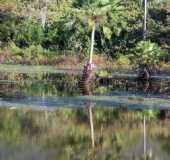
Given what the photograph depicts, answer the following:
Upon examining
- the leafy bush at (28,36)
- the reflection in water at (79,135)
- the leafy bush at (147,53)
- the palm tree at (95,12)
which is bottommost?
the reflection in water at (79,135)

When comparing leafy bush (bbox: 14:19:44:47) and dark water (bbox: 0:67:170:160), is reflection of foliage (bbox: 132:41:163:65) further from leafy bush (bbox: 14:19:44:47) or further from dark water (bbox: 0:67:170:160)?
leafy bush (bbox: 14:19:44:47)

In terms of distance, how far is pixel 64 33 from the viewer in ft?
225

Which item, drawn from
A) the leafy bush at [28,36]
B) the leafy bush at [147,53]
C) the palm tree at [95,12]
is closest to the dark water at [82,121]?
the palm tree at [95,12]

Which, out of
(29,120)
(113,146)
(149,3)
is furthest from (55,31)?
(113,146)

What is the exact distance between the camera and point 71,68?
5931 cm

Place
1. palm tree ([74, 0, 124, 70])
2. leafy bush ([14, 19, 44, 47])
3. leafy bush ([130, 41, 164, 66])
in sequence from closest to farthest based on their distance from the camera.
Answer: palm tree ([74, 0, 124, 70]) → leafy bush ([130, 41, 164, 66]) → leafy bush ([14, 19, 44, 47])

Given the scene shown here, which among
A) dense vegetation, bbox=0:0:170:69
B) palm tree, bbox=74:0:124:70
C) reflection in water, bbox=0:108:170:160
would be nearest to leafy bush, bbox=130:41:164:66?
palm tree, bbox=74:0:124:70

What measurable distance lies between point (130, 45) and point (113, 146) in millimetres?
48577

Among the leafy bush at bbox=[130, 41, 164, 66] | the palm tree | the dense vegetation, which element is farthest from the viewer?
the dense vegetation

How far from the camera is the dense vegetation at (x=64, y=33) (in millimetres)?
63656

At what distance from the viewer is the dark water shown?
18.0 metres

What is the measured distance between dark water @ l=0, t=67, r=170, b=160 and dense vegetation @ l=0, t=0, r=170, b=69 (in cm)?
1833

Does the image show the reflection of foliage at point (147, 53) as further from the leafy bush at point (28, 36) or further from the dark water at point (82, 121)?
the leafy bush at point (28, 36)

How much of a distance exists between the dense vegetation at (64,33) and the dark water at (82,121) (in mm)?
18331
